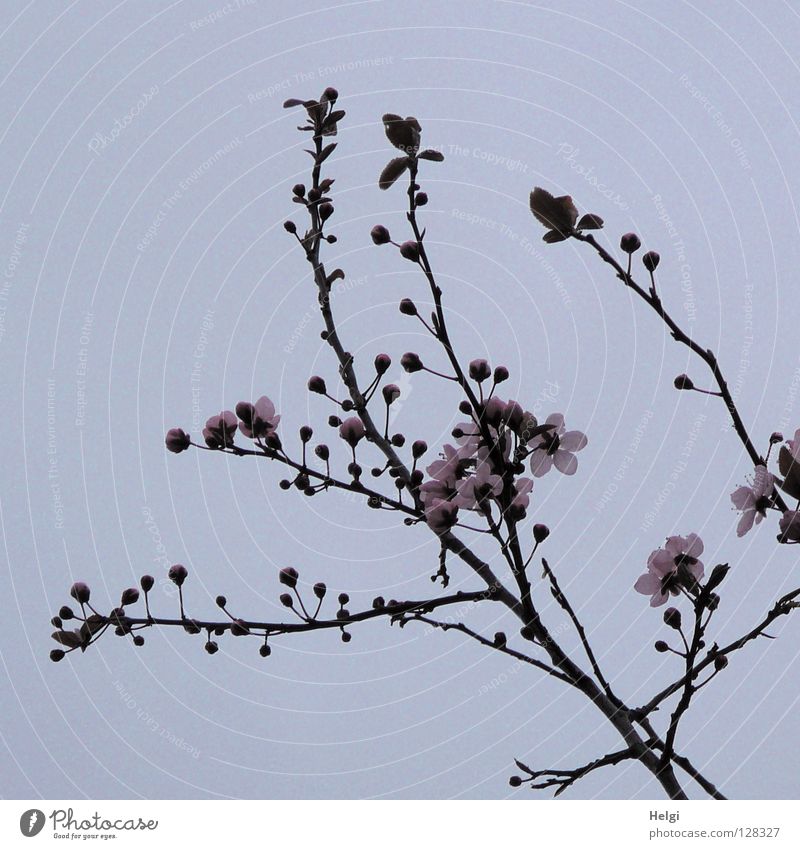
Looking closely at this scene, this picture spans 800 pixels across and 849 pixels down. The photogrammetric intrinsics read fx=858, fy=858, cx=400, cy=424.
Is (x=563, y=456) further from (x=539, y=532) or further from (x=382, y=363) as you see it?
(x=382, y=363)

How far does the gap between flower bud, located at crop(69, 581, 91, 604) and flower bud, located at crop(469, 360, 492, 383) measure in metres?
1.11

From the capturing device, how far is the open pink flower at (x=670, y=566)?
207 cm

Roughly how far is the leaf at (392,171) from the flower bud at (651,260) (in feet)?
1.95

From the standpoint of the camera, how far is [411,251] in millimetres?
1941

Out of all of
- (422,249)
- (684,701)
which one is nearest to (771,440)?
(684,701)

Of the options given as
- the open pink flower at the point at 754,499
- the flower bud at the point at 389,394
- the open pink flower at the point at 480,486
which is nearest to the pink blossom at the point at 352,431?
the flower bud at the point at 389,394

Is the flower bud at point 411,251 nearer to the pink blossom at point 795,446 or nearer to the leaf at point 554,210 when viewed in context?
the leaf at point 554,210

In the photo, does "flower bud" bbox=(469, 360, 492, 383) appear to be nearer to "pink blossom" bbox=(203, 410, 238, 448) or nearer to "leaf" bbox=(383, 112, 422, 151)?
"leaf" bbox=(383, 112, 422, 151)

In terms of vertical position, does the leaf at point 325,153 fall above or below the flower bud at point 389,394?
above

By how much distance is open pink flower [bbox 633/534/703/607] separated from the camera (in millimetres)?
2070

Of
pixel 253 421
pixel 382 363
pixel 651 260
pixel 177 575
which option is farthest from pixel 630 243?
pixel 177 575

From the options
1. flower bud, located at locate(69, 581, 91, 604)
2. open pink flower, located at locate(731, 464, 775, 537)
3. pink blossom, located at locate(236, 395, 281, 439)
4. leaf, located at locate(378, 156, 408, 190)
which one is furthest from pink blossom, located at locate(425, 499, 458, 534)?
flower bud, located at locate(69, 581, 91, 604)

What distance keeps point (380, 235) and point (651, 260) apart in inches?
25.2

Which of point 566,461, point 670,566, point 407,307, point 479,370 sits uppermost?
point 407,307
